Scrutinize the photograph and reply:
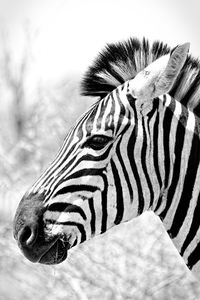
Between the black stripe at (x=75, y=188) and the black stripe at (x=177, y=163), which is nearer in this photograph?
the black stripe at (x=75, y=188)

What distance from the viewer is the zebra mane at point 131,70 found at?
4.91m

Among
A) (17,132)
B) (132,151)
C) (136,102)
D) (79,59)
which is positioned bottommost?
(17,132)

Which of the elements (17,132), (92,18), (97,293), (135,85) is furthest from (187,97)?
(92,18)

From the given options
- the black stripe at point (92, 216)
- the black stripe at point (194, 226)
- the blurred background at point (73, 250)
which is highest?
the black stripe at point (92, 216)

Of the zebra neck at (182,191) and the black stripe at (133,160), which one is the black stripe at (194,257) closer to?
the zebra neck at (182,191)

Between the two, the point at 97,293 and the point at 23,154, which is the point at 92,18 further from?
the point at 97,293

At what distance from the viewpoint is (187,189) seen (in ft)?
15.3

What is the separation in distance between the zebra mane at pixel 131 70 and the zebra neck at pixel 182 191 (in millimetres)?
305

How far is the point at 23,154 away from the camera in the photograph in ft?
33.1

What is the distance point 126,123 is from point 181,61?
59 cm

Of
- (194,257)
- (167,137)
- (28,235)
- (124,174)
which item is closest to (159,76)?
(167,137)

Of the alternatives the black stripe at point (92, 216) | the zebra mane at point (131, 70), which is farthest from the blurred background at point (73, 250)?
the black stripe at point (92, 216)

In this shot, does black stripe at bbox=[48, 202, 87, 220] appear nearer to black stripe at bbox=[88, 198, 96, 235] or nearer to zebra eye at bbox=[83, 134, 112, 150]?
Result: black stripe at bbox=[88, 198, 96, 235]

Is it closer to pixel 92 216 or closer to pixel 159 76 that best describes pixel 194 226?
pixel 92 216
